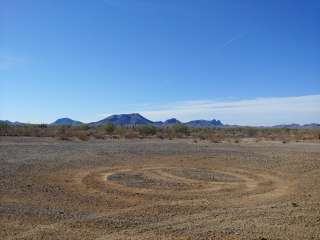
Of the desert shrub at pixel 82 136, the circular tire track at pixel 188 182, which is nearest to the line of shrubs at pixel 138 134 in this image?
the desert shrub at pixel 82 136

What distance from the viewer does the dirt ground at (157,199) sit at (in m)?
11.2

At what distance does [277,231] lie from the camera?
11117 millimetres

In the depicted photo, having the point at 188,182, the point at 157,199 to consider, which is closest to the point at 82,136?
the point at 188,182

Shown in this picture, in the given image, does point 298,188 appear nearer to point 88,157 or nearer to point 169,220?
point 169,220

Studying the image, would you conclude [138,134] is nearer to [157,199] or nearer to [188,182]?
[188,182]

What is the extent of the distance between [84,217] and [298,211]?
607 cm

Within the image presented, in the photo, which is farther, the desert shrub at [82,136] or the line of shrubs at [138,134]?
the line of shrubs at [138,134]

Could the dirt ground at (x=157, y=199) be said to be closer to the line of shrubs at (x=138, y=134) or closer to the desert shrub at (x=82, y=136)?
the desert shrub at (x=82, y=136)

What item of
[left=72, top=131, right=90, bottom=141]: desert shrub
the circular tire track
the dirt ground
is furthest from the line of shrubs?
the circular tire track

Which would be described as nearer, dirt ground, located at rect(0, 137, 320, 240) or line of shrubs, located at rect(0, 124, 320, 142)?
dirt ground, located at rect(0, 137, 320, 240)

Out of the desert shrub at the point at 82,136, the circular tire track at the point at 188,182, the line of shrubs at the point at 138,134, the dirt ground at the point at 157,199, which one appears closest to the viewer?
the dirt ground at the point at 157,199

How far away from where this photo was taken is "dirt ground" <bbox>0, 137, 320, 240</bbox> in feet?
36.7

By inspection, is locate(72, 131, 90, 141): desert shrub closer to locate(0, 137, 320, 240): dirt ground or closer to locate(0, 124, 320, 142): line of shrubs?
locate(0, 124, 320, 142): line of shrubs

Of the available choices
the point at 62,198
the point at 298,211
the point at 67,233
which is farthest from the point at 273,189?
the point at 67,233
